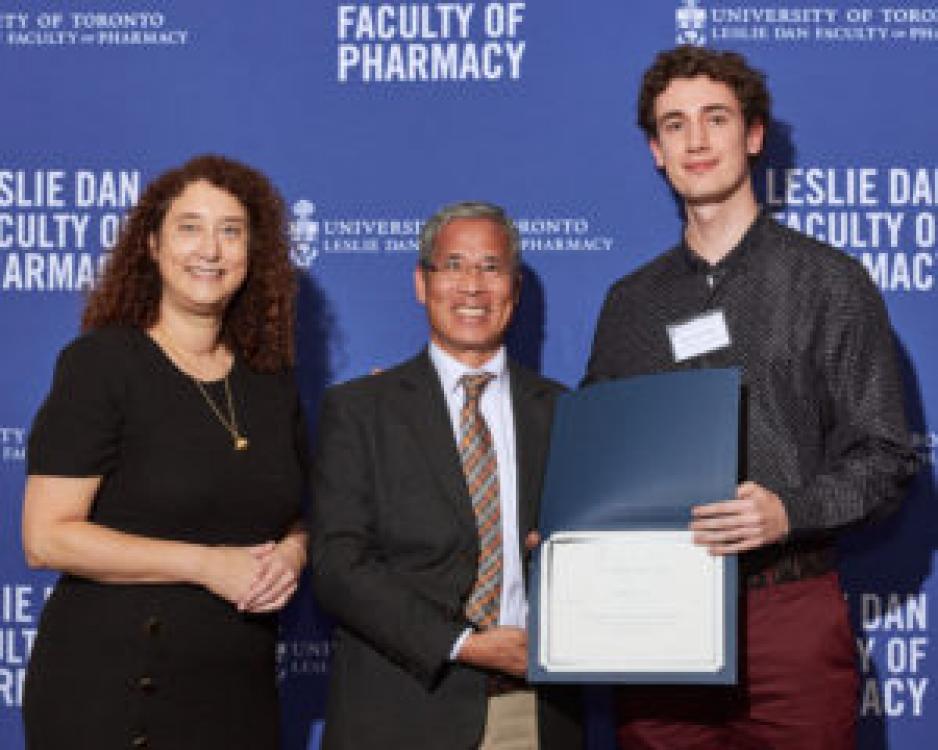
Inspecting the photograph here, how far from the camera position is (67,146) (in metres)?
3.09

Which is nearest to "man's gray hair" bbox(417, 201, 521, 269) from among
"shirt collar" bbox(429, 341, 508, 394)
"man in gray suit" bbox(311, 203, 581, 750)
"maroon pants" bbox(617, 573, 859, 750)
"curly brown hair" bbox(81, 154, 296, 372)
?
"man in gray suit" bbox(311, 203, 581, 750)

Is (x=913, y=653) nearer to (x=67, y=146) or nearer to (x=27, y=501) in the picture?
(x=27, y=501)

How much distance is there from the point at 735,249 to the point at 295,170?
4.27 ft

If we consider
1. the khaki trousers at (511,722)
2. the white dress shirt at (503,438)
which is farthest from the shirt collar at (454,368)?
the khaki trousers at (511,722)

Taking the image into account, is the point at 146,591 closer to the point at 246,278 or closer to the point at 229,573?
the point at 229,573

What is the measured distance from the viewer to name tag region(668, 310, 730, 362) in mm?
2217

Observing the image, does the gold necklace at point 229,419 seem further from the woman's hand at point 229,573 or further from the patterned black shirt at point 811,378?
the patterned black shirt at point 811,378

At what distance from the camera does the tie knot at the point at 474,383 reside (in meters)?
2.27

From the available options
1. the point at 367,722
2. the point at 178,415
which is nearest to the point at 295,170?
the point at 178,415

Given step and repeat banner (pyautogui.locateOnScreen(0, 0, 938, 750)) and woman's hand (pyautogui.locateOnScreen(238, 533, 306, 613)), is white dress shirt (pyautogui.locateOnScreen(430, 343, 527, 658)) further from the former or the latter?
step and repeat banner (pyautogui.locateOnScreen(0, 0, 938, 750))

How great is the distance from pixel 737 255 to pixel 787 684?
0.82 meters

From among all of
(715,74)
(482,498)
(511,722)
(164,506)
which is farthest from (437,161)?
(511,722)

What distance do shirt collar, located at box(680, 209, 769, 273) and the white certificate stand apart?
0.60 meters

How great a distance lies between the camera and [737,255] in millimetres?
2256
